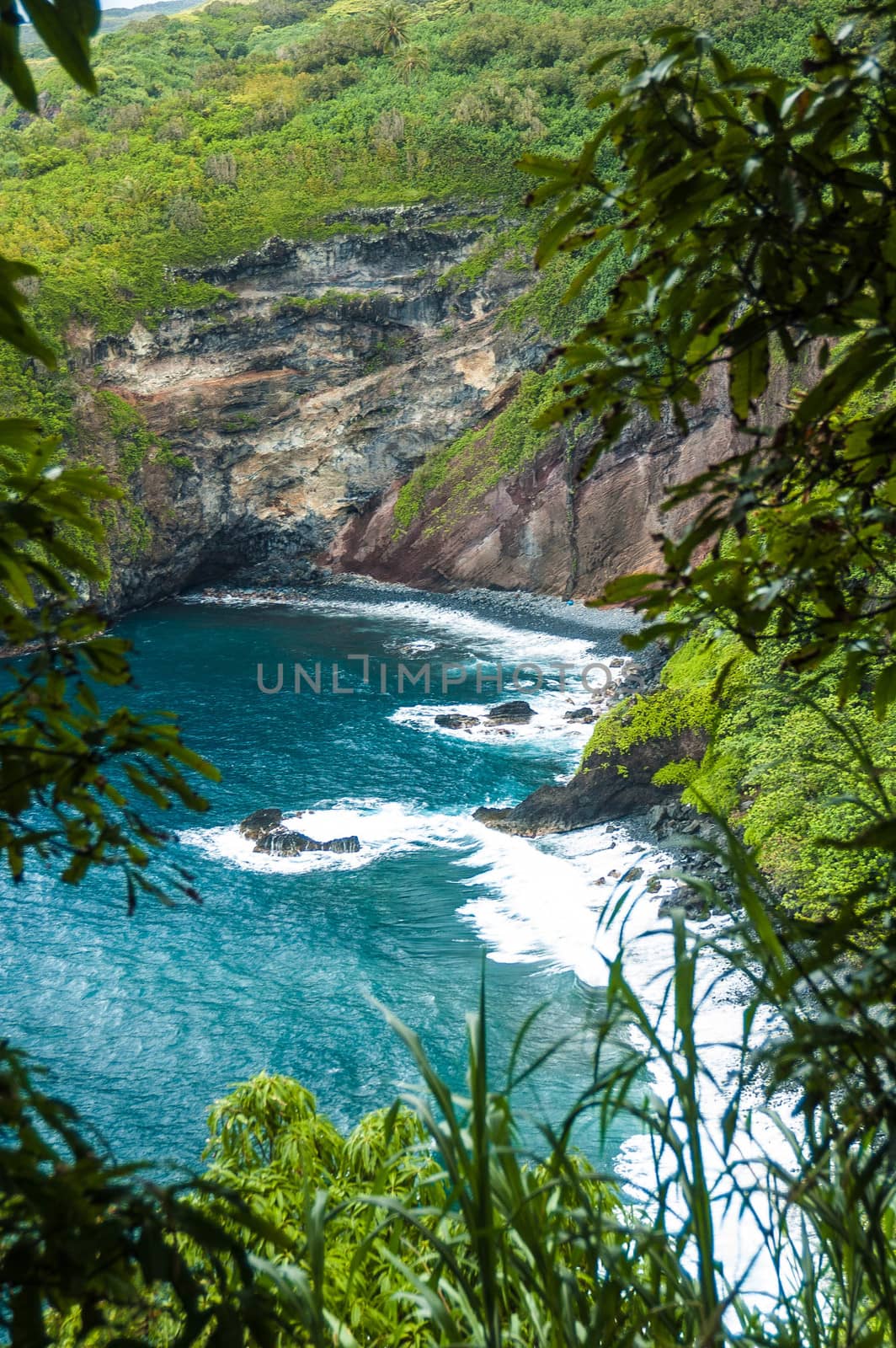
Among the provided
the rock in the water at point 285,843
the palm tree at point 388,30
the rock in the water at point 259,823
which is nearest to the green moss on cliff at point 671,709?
the rock in the water at point 285,843

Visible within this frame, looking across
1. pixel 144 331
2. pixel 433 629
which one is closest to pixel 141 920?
pixel 433 629

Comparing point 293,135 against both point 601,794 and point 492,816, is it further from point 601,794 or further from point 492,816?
point 601,794

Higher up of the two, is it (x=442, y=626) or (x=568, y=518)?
(x=568, y=518)

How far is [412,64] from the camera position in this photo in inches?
1802

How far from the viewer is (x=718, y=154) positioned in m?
1.53

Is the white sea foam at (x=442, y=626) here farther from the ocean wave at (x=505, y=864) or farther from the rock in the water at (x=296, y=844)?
the rock in the water at (x=296, y=844)

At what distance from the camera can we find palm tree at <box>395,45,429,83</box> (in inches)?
1805

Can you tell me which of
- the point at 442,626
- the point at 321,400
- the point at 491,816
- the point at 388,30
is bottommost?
the point at 491,816

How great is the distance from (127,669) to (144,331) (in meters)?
39.2

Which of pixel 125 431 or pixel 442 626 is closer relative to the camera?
pixel 442 626

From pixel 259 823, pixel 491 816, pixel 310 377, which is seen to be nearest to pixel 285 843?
pixel 259 823

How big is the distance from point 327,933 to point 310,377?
1136 inches

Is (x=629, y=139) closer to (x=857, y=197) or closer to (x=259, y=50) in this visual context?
(x=857, y=197)

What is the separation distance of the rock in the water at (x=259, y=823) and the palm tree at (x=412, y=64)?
128 ft
